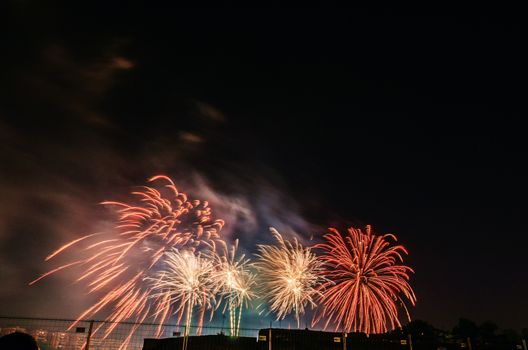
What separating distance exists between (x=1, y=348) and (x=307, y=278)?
35.9m

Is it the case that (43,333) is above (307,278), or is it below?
below

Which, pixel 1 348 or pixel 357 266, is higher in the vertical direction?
pixel 357 266

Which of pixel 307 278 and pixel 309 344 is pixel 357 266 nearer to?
pixel 307 278

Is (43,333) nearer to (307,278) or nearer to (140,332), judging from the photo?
(140,332)

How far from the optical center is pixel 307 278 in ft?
123

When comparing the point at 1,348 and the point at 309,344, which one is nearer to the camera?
the point at 1,348

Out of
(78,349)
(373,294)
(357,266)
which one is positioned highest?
(357,266)

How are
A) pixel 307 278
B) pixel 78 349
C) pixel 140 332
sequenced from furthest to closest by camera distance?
pixel 307 278
pixel 140 332
pixel 78 349

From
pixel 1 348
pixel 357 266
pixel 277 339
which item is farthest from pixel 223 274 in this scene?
pixel 1 348

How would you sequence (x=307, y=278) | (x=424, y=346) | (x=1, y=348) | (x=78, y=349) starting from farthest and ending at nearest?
(x=307, y=278) → (x=424, y=346) → (x=78, y=349) → (x=1, y=348)

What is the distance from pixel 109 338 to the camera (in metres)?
19.7

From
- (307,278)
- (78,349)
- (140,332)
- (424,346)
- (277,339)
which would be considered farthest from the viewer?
(307,278)

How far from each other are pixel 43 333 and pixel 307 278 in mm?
23757

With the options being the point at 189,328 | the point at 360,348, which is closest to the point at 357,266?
the point at 360,348
